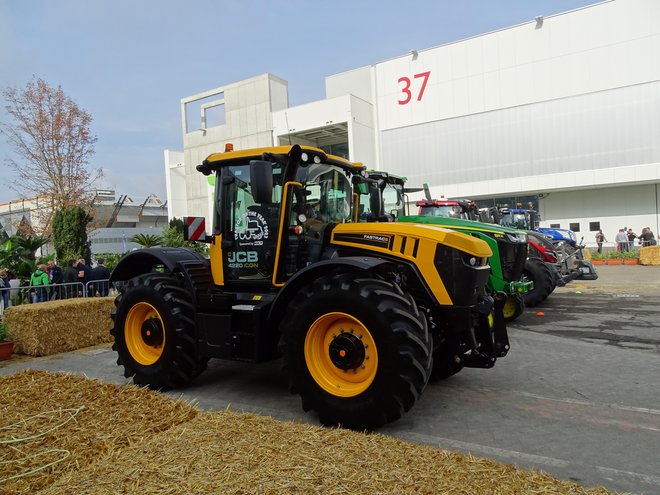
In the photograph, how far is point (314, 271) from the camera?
4.64 meters

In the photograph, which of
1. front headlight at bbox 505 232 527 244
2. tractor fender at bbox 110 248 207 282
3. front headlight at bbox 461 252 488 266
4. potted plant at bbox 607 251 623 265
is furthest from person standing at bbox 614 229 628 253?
tractor fender at bbox 110 248 207 282

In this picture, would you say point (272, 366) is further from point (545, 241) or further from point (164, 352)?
point (545, 241)

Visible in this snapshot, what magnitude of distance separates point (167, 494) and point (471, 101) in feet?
105

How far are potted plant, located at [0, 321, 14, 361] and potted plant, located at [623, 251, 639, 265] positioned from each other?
79.1 feet

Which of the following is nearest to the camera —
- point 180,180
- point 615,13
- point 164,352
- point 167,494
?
point 167,494

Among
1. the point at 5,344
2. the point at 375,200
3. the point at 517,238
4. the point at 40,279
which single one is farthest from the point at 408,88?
the point at 5,344

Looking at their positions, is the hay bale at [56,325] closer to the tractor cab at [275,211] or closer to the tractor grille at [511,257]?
the tractor cab at [275,211]

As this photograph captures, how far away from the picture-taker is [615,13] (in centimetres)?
2775

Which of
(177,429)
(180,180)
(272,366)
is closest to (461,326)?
(177,429)

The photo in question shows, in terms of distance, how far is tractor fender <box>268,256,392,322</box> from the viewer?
172 inches

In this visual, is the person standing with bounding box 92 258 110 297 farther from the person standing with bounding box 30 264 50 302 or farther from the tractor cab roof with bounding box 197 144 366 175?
the tractor cab roof with bounding box 197 144 366 175

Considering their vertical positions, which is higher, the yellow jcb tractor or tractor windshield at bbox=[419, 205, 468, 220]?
tractor windshield at bbox=[419, 205, 468, 220]

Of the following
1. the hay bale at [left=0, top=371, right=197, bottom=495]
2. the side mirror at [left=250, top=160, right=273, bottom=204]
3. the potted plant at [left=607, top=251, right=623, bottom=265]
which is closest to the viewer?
the hay bale at [left=0, top=371, right=197, bottom=495]

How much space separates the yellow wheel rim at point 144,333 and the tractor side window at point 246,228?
1050 millimetres
